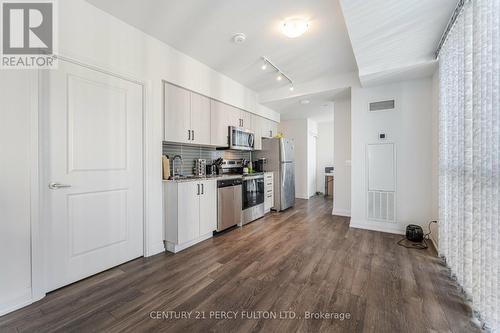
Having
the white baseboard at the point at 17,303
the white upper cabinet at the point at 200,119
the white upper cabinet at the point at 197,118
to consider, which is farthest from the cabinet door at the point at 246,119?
the white baseboard at the point at 17,303

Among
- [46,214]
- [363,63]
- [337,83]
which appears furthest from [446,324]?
[337,83]

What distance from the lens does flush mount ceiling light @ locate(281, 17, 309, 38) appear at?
236 cm

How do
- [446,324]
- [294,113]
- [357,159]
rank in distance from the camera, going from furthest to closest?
[294,113] → [357,159] → [446,324]

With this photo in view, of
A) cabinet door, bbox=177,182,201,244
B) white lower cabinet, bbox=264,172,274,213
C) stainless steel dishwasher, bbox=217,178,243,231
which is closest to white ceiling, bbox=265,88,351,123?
white lower cabinet, bbox=264,172,274,213

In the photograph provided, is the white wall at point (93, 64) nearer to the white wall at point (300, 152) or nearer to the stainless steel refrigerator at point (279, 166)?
the stainless steel refrigerator at point (279, 166)

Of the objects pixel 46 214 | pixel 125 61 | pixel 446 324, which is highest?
pixel 125 61

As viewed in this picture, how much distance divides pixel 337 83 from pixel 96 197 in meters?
4.18

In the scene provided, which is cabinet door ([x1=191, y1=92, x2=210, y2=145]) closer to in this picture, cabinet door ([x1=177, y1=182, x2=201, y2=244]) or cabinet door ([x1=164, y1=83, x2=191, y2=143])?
cabinet door ([x1=164, y1=83, x2=191, y2=143])

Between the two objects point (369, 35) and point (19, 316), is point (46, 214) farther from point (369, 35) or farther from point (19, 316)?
point (369, 35)

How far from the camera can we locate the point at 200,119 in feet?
10.8

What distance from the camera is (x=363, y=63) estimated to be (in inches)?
119

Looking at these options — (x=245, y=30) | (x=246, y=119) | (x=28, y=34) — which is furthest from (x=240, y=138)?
(x=28, y=34)

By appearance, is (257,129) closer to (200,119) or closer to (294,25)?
(200,119)

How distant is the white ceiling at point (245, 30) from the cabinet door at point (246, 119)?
2.95 feet
